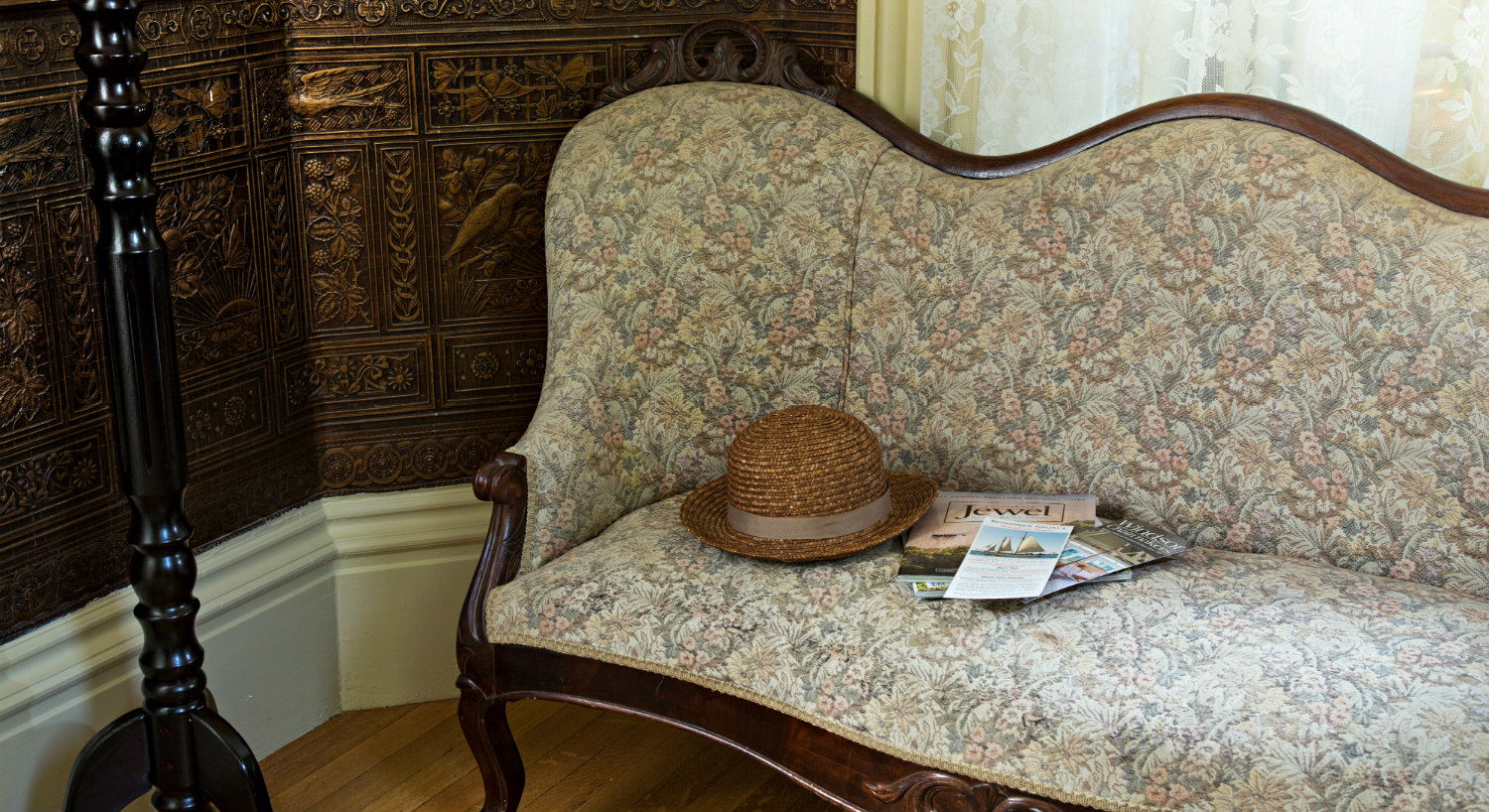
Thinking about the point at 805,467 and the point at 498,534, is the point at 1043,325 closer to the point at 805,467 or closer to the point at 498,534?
the point at 805,467

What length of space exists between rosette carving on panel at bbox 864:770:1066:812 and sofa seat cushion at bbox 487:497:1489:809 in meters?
0.02

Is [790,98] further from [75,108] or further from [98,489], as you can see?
[98,489]

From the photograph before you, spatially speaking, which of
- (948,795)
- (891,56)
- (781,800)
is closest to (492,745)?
(781,800)

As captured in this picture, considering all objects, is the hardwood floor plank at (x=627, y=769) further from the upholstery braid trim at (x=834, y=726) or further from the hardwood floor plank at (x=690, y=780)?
the upholstery braid trim at (x=834, y=726)

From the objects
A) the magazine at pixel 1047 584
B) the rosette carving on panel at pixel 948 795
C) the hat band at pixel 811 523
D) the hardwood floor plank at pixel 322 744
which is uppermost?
the hat band at pixel 811 523

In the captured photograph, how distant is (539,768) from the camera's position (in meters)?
2.37

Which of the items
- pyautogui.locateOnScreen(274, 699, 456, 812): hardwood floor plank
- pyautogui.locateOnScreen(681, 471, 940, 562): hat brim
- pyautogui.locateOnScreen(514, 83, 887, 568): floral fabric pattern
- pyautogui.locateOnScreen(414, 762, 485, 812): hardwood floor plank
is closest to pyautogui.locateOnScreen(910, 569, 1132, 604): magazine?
pyautogui.locateOnScreen(681, 471, 940, 562): hat brim

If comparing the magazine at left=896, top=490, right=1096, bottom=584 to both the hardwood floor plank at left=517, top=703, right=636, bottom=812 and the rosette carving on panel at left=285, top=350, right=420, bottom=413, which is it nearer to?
the hardwood floor plank at left=517, top=703, right=636, bottom=812

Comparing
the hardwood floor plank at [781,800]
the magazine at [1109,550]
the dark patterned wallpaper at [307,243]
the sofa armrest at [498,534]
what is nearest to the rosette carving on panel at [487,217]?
the dark patterned wallpaper at [307,243]

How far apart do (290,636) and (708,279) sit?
3.50 ft

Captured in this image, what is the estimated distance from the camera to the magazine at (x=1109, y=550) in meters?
1.85

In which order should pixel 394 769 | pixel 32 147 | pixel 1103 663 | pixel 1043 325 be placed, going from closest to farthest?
pixel 1103 663, pixel 32 147, pixel 1043 325, pixel 394 769

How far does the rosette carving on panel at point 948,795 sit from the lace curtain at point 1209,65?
3.98ft

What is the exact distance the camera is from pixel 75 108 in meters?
1.99
